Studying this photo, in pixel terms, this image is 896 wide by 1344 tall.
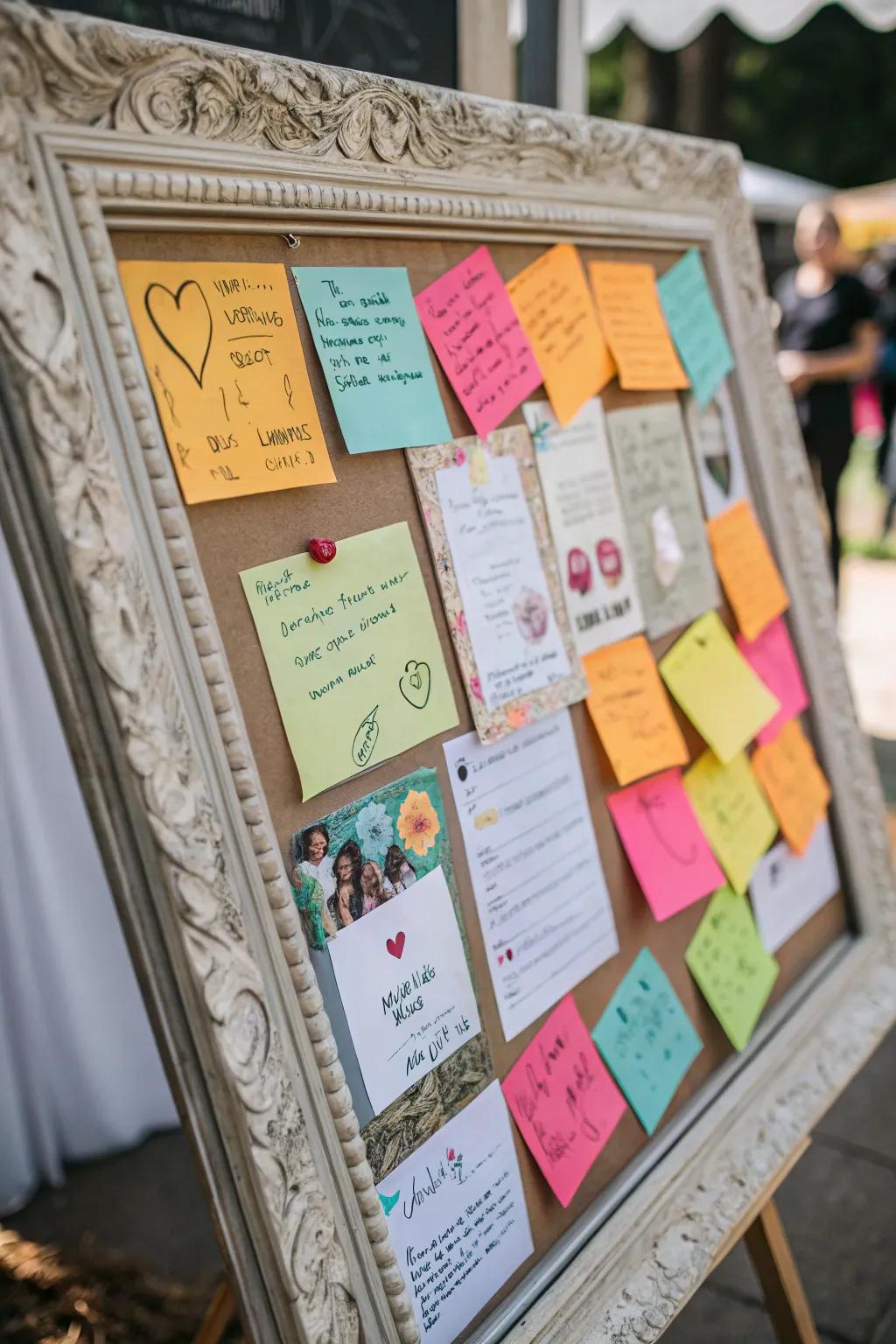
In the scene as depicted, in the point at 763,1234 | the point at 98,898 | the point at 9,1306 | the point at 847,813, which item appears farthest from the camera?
the point at 98,898

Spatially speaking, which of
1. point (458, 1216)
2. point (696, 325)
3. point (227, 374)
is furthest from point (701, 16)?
point (458, 1216)

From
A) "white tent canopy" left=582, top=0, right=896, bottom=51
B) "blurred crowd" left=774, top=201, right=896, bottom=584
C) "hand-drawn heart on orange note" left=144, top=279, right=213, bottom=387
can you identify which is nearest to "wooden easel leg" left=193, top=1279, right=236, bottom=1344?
"hand-drawn heart on orange note" left=144, top=279, right=213, bottom=387

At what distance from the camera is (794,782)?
1174 mm

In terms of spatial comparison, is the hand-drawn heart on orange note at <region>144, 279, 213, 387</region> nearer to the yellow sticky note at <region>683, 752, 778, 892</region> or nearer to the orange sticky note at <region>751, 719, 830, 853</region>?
the yellow sticky note at <region>683, 752, 778, 892</region>

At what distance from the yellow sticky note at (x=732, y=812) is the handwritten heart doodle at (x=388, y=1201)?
47 cm

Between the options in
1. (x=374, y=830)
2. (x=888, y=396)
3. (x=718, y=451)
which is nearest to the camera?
(x=374, y=830)

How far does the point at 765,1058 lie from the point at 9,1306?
3.34ft

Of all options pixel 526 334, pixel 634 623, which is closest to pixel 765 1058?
pixel 634 623

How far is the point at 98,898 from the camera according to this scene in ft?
5.23

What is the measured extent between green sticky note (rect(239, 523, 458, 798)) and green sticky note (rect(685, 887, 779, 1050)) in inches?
16.8

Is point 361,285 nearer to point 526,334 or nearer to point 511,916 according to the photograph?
point 526,334

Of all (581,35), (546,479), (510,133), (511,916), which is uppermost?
(581,35)

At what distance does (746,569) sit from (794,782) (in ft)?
0.79

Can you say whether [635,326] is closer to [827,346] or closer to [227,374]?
[227,374]
